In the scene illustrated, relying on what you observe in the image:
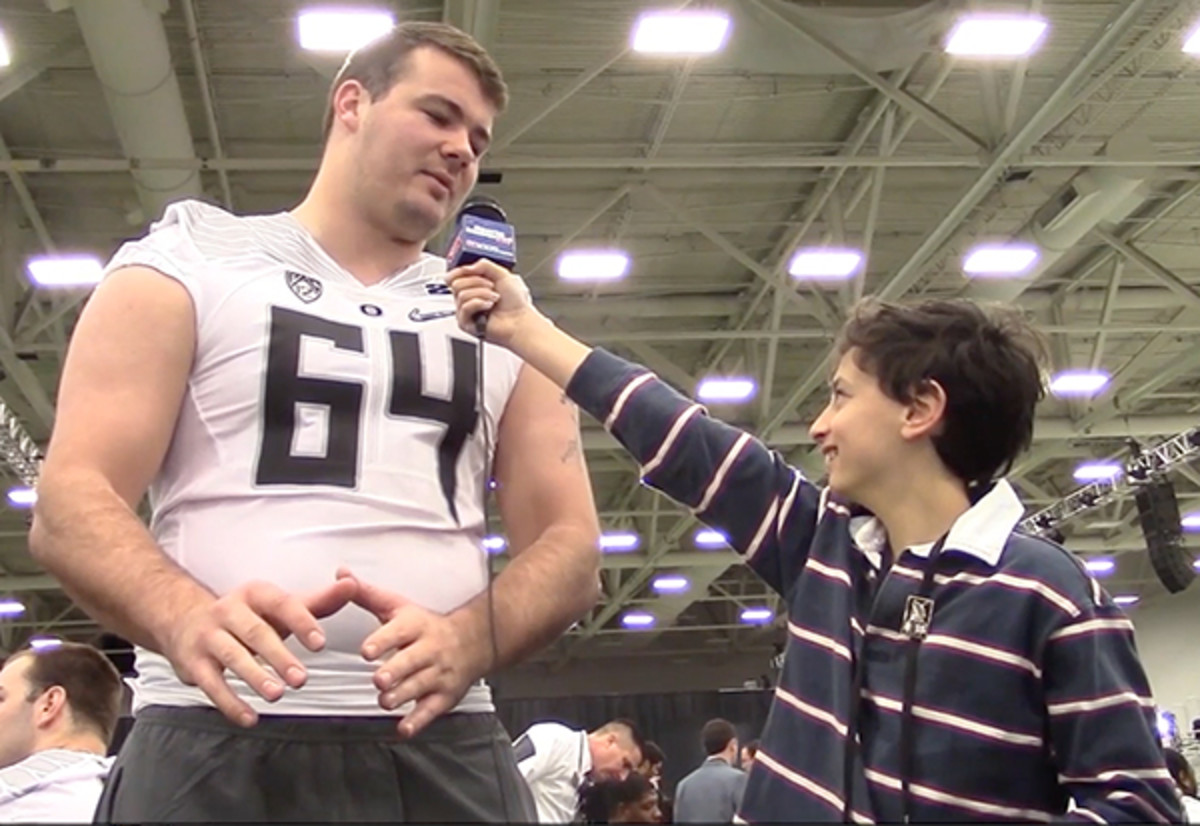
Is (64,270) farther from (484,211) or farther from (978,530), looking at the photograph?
(978,530)

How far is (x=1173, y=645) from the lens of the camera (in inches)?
723

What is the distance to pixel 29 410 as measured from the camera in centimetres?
1084

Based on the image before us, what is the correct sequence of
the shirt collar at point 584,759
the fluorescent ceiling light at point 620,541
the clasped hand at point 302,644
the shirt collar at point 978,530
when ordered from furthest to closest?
the fluorescent ceiling light at point 620,541 → the shirt collar at point 584,759 → the shirt collar at point 978,530 → the clasped hand at point 302,644

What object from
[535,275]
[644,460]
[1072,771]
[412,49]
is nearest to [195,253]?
[412,49]

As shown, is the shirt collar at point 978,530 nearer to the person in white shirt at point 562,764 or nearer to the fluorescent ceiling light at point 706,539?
A: the person in white shirt at point 562,764

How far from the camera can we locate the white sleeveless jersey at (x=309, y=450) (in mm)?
1131

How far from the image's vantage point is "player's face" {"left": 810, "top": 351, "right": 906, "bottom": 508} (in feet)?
4.83

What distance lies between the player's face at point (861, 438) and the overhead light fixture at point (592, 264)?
22.9 feet

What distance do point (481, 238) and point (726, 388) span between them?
28.6 ft

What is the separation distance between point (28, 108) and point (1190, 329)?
8.65 metres

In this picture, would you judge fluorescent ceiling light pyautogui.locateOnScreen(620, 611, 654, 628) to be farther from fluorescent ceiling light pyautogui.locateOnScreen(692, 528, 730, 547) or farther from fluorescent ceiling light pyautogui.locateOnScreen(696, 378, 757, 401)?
fluorescent ceiling light pyautogui.locateOnScreen(696, 378, 757, 401)

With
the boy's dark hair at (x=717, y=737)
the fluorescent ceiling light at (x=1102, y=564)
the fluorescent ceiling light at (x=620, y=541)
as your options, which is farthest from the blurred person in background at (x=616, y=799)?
the fluorescent ceiling light at (x=1102, y=564)

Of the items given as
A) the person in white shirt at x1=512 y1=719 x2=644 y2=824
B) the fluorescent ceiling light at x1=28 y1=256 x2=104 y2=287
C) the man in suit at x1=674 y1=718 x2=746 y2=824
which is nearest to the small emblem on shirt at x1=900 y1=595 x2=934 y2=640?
the person in white shirt at x1=512 y1=719 x2=644 y2=824

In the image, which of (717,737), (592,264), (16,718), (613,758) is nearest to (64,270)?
(592,264)
